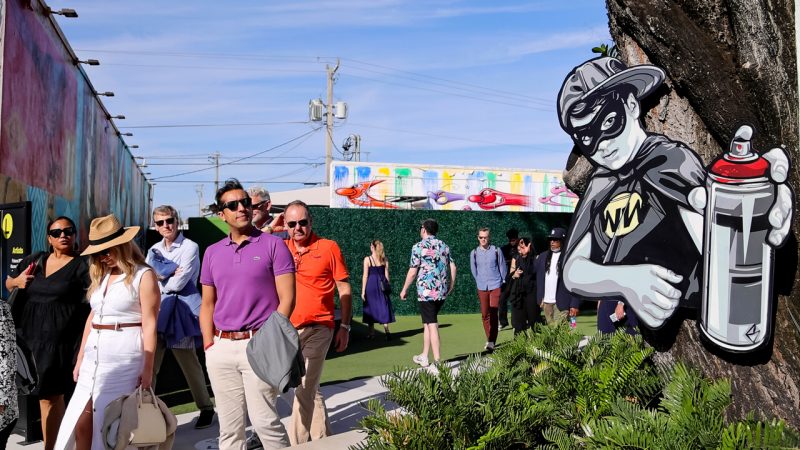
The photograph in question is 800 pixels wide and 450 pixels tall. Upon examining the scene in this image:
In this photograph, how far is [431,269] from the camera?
33.6 ft

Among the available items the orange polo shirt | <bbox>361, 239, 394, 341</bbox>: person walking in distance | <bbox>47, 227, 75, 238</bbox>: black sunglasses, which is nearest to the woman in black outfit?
<bbox>361, 239, 394, 341</bbox>: person walking in distance

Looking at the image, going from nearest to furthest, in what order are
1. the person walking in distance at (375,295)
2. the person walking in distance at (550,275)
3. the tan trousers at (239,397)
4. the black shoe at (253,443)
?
the tan trousers at (239,397) < the black shoe at (253,443) < the person walking in distance at (550,275) < the person walking in distance at (375,295)

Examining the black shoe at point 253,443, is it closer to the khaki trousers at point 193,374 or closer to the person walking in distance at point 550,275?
the khaki trousers at point 193,374

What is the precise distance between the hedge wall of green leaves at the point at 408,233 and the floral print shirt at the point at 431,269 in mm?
7335

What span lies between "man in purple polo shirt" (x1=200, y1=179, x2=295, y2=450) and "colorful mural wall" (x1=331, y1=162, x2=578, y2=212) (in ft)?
63.0

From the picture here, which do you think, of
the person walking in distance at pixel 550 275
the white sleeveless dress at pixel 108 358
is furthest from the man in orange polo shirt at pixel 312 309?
the person walking in distance at pixel 550 275

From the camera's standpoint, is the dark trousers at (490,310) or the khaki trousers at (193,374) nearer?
the khaki trousers at (193,374)

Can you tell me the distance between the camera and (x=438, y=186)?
26516mm

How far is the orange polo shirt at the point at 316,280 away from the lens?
20.7 feet

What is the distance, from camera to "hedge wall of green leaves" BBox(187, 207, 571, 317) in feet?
59.2

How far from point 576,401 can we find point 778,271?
1.20 m

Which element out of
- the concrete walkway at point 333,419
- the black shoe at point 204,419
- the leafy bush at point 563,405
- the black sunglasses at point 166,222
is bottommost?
the concrete walkway at point 333,419

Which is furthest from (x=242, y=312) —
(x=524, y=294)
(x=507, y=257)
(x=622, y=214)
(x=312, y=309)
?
(x=507, y=257)

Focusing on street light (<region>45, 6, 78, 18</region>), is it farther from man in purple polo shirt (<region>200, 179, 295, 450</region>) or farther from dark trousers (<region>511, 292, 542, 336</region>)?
dark trousers (<region>511, 292, 542, 336</region>)
